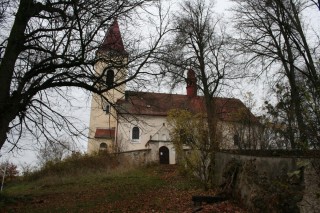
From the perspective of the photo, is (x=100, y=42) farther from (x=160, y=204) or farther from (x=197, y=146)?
(x=197, y=146)

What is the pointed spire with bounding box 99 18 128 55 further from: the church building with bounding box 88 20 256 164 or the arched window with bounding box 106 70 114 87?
the arched window with bounding box 106 70 114 87

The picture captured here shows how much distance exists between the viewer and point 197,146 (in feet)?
44.6

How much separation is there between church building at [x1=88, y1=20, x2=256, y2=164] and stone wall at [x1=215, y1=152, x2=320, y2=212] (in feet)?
10.4

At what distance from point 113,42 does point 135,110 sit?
2343mm

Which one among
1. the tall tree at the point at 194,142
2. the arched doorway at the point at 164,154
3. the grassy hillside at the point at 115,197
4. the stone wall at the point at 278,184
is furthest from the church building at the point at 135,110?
the stone wall at the point at 278,184

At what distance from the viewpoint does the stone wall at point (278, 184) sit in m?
6.28

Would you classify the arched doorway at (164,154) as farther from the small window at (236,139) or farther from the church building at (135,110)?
the small window at (236,139)

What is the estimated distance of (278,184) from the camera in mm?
6930

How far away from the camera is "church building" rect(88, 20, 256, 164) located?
8156 mm

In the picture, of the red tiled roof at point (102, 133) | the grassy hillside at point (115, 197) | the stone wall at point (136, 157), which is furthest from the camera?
the red tiled roof at point (102, 133)

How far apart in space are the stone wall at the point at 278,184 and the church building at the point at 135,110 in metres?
3.18

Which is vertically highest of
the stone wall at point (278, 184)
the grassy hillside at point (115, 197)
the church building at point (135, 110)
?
the church building at point (135, 110)

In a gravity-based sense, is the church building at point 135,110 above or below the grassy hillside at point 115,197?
above

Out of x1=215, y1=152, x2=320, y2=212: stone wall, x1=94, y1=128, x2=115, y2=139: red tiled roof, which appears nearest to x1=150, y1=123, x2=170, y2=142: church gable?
x1=94, y1=128, x2=115, y2=139: red tiled roof
